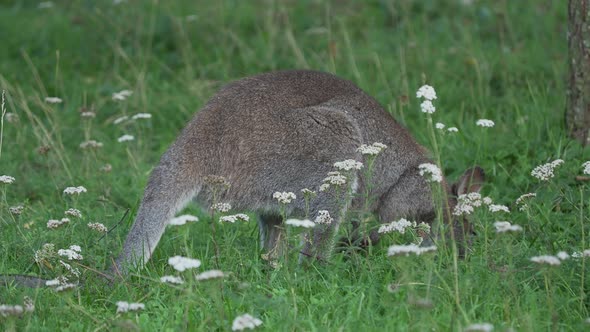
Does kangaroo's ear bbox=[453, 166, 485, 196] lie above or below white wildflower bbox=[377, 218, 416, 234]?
below

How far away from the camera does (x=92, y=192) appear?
6695mm

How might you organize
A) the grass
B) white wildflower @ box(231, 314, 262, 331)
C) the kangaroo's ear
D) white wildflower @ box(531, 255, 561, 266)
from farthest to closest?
1. the kangaroo's ear
2. the grass
3. white wildflower @ box(531, 255, 561, 266)
4. white wildflower @ box(231, 314, 262, 331)

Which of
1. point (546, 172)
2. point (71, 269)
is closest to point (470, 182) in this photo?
point (546, 172)

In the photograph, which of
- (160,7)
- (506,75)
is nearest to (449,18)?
(506,75)

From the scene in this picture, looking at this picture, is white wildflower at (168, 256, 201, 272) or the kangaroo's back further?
the kangaroo's back

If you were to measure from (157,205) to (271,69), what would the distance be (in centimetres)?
388

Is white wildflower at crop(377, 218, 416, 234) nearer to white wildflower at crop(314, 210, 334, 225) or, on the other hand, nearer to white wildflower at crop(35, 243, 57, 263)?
white wildflower at crop(314, 210, 334, 225)

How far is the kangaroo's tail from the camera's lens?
16.1 feet

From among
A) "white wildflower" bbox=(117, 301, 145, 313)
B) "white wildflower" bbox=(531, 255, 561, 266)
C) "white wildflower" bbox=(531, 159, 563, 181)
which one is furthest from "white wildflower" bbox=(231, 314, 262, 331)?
"white wildflower" bbox=(531, 159, 563, 181)

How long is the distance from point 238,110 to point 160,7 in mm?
5067

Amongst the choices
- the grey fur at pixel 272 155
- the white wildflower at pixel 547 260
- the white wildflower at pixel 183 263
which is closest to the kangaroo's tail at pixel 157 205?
the grey fur at pixel 272 155

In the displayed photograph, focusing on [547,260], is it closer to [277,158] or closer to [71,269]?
[277,158]

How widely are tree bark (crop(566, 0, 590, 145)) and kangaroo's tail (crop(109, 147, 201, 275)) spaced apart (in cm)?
282

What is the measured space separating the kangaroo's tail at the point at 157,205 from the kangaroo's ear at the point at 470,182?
1.66 meters
